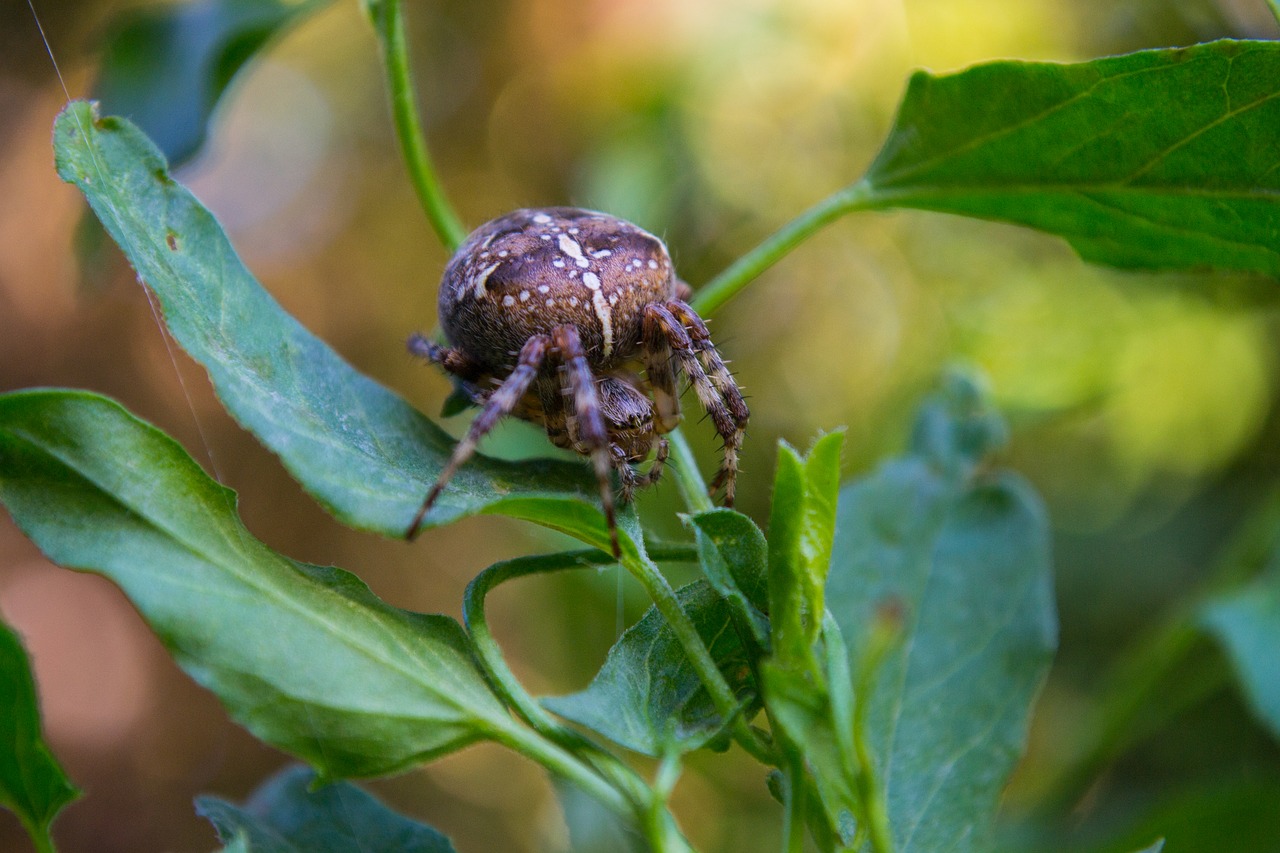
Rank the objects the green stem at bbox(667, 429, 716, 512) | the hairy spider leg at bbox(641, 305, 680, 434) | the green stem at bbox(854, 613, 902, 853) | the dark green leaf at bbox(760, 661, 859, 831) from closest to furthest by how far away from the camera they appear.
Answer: the green stem at bbox(854, 613, 902, 853) < the dark green leaf at bbox(760, 661, 859, 831) < the green stem at bbox(667, 429, 716, 512) < the hairy spider leg at bbox(641, 305, 680, 434)

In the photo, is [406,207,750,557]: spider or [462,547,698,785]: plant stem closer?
[462,547,698,785]: plant stem

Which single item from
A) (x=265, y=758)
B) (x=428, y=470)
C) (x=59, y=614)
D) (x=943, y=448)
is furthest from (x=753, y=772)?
(x=59, y=614)

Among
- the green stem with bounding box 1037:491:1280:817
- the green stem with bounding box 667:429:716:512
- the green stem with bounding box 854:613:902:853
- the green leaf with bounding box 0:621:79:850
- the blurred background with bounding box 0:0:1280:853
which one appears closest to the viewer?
the green stem with bounding box 854:613:902:853

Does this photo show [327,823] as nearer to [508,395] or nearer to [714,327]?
[508,395]

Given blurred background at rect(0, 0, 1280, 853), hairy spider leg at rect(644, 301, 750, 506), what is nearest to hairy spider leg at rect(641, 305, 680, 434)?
hairy spider leg at rect(644, 301, 750, 506)

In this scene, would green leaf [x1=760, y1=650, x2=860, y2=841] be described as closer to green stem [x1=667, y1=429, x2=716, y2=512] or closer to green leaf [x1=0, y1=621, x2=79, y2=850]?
green stem [x1=667, y1=429, x2=716, y2=512]

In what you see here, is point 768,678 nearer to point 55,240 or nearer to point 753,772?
point 753,772

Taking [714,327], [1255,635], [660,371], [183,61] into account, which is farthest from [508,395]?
[714,327]
